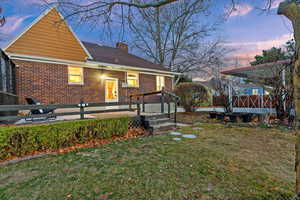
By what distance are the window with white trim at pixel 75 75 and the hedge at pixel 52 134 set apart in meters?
5.47

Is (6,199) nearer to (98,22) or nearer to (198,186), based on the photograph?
(198,186)

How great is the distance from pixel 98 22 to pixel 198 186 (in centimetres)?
475

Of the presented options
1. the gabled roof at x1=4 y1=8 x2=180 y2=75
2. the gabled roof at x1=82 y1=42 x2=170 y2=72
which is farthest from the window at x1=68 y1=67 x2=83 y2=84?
the gabled roof at x1=82 y1=42 x2=170 y2=72

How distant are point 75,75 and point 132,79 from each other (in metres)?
4.11

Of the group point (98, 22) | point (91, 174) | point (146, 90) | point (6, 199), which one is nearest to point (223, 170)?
point (91, 174)

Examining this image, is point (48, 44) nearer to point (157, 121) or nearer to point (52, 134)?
point (52, 134)

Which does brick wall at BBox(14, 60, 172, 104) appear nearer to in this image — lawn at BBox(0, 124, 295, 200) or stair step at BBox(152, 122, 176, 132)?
stair step at BBox(152, 122, 176, 132)

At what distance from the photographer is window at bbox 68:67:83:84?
9128 millimetres

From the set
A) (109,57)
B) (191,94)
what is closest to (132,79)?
(109,57)

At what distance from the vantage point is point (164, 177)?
8.70 ft

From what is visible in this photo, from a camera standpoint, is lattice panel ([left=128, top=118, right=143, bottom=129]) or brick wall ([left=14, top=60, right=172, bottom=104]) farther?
brick wall ([left=14, top=60, right=172, bottom=104])

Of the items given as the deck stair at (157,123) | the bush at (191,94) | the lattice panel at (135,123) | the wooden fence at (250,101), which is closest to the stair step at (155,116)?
the deck stair at (157,123)

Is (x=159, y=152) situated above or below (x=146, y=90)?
below

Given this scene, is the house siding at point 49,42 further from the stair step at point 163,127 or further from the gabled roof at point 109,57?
the stair step at point 163,127
